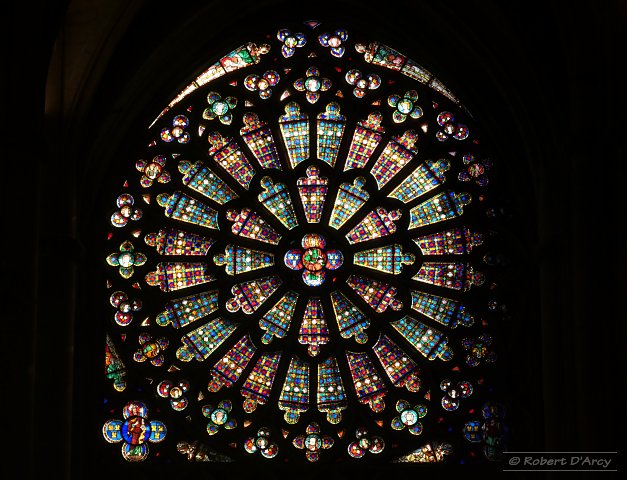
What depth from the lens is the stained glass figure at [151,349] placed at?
17.3 metres

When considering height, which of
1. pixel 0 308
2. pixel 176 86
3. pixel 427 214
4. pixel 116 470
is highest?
pixel 176 86

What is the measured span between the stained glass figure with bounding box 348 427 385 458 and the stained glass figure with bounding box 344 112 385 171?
3225mm

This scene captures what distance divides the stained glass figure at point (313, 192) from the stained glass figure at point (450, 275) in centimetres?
139

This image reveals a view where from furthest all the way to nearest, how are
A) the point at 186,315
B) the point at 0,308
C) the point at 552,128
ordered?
the point at 186,315 < the point at 552,128 < the point at 0,308

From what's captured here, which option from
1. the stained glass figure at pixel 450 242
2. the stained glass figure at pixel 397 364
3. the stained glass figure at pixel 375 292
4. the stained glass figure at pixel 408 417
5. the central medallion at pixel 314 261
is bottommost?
the stained glass figure at pixel 408 417

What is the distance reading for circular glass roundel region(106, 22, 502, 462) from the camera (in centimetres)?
1714

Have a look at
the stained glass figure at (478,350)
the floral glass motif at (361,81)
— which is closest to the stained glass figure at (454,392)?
the stained glass figure at (478,350)

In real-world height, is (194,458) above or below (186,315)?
below

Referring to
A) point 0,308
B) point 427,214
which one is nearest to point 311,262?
point 427,214

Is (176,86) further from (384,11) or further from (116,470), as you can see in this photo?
(116,470)

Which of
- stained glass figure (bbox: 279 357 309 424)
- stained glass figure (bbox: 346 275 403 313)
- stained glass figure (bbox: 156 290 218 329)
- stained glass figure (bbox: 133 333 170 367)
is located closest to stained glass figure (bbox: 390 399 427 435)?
stained glass figure (bbox: 279 357 309 424)

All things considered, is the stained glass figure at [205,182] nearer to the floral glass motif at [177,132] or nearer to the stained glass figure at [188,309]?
the floral glass motif at [177,132]

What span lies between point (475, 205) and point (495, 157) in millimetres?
621

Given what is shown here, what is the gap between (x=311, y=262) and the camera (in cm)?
1781
